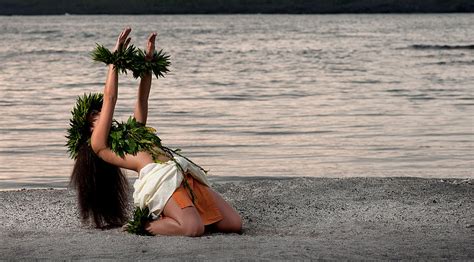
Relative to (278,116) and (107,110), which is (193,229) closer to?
(107,110)

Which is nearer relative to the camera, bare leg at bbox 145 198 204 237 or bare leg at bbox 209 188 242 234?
bare leg at bbox 145 198 204 237

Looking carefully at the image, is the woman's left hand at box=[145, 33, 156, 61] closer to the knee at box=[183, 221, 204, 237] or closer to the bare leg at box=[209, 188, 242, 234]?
the bare leg at box=[209, 188, 242, 234]

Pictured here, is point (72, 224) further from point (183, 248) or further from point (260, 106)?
point (260, 106)

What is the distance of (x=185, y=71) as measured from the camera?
41.7m

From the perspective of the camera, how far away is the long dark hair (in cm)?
895

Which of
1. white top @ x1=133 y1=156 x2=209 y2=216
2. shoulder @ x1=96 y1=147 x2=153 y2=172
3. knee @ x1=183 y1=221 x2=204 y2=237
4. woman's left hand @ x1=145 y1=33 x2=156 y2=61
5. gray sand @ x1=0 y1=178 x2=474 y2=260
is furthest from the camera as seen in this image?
woman's left hand @ x1=145 y1=33 x2=156 y2=61

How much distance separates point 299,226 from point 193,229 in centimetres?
123

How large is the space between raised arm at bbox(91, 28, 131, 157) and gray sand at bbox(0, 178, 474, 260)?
2.33ft

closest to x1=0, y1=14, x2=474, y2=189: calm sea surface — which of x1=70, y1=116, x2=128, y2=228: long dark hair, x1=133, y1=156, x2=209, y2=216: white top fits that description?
x1=70, y1=116, x2=128, y2=228: long dark hair

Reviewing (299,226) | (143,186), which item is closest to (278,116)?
(299,226)

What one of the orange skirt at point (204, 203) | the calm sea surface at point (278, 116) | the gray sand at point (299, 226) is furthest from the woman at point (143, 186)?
the calm sea surface at point (278, 116)

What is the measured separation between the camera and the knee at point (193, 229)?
8.32m

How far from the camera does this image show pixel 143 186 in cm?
854

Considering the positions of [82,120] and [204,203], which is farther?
[82,120]
